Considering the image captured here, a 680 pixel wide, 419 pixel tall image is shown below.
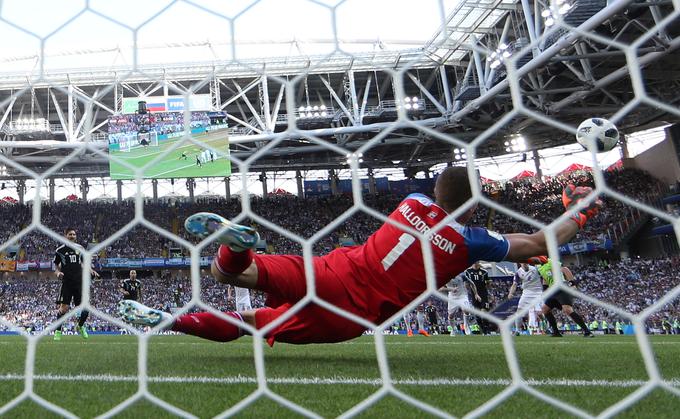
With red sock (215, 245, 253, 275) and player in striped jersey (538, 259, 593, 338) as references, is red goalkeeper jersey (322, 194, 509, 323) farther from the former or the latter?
player in striped jersey (538, 259, 593, 338)

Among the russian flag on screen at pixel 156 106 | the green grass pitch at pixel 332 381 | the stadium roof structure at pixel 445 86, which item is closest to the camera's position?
the green grass pitch at pixel 332 381

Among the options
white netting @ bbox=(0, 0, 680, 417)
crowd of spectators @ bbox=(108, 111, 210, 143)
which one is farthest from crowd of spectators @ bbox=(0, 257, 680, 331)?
white netting @ bbox=(0, 0, 680, 417)

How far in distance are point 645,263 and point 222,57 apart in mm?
18864

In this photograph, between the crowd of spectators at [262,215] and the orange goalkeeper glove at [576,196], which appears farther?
the crowd of spectators at [262,215]

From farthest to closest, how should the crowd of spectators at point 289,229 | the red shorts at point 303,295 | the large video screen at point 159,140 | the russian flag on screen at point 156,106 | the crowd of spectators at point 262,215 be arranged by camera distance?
the crowd of spectators at point 262,215 < the crowd of spectators at point 289,229 < the russian flag on screen at point 156,106 < the large video screen at point 159,140 < the red shorts at point 303,295

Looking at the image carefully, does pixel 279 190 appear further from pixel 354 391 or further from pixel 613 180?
pixel 354 391

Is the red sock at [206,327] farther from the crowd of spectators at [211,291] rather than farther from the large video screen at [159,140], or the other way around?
the crowd of spectators at [211,291]

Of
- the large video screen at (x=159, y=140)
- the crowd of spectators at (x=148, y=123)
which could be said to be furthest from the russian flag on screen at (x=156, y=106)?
the crowd of spectators at (x=148, y=123)

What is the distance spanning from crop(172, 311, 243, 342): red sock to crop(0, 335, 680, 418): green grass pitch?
16 cm

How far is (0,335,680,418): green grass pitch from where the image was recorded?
1723mm

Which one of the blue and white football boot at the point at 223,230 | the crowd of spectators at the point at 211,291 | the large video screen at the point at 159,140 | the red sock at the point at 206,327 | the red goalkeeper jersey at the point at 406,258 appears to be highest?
the large video screen at the point at 159,140

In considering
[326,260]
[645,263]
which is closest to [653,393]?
[326,260]

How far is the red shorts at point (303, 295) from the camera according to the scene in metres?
2.71

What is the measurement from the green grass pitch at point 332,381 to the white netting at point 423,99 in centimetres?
8
